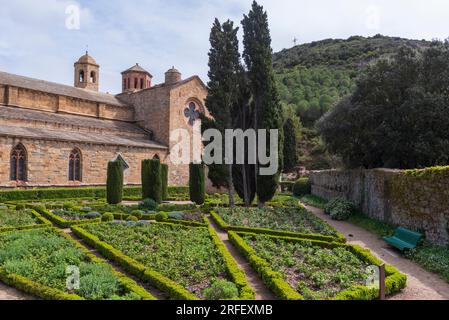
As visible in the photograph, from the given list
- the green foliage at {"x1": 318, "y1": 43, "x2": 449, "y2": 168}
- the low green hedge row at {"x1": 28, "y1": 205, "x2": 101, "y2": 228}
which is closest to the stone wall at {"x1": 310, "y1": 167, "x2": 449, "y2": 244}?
the green foliage at {"x1": 318, "y1": 43, "x2": 449, "y2": 168}

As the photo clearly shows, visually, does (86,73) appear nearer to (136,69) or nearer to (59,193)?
(136,69)

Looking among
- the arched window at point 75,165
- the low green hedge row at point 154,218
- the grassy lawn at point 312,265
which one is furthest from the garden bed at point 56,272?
the arched window at point 75,165

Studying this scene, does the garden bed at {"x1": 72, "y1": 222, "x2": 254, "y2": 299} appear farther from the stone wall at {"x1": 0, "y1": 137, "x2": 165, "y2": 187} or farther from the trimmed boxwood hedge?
the stone wall at {"x1": 0, "y1": 137, "x2": 165, "y2": 187}

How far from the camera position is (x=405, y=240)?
10.7 m

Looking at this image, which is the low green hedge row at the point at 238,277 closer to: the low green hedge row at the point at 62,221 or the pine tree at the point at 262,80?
the low green hedge row at the point at 62,221

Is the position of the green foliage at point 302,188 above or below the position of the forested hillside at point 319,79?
below

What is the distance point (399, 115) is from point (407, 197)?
19.9ft

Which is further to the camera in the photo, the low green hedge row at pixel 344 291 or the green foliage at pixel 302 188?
the green foliage at pixel 302 188

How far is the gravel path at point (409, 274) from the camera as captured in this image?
6.96 meters

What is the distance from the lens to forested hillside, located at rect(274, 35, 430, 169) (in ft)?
169

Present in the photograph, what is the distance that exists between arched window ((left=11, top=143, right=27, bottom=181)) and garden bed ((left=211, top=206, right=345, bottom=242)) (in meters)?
12.2

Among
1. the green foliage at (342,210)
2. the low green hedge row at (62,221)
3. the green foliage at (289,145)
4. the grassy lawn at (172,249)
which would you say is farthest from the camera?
the green foliage at (289,145)

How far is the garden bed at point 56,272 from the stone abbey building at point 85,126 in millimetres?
12711
